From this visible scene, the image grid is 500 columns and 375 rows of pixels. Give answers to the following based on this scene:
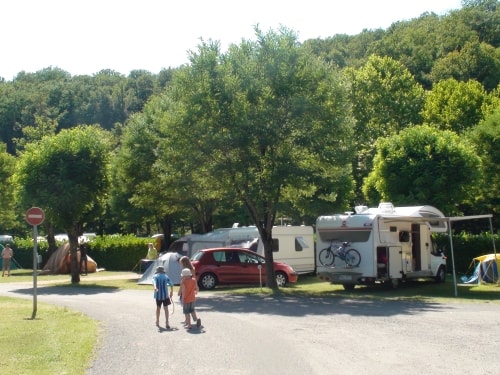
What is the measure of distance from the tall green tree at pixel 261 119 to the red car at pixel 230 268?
3209 mm

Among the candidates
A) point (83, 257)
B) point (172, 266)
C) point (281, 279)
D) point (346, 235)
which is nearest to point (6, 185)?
point (83, 257)

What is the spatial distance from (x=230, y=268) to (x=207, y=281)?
1.00 metres

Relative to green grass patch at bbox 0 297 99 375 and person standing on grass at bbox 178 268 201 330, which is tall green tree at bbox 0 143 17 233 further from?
person standing on grass at bbox 178 268 201 330

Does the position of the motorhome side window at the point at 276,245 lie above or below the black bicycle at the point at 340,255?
above

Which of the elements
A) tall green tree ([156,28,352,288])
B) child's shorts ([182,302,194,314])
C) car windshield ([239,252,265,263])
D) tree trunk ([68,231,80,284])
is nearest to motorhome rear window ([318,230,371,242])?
tall green tree ([156,28,352,288])

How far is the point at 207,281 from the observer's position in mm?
24922

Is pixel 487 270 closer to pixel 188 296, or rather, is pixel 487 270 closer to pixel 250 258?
pixel 250 258

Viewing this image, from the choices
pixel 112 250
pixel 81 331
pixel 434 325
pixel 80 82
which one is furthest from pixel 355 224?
pixel 80 82

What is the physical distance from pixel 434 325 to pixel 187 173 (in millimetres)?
11301

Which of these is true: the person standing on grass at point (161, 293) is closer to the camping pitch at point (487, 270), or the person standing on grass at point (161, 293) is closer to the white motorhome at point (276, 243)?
the white motorhome at point (276, 243)

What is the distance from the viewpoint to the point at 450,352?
10.6 meters

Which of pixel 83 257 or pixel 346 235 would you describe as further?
Result: pixel 83 257

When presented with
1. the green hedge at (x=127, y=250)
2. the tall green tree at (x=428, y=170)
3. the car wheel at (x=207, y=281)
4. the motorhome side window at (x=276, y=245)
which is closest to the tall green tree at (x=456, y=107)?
the green hedge at (x=127, y=250)

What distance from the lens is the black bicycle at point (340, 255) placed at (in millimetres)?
22359
